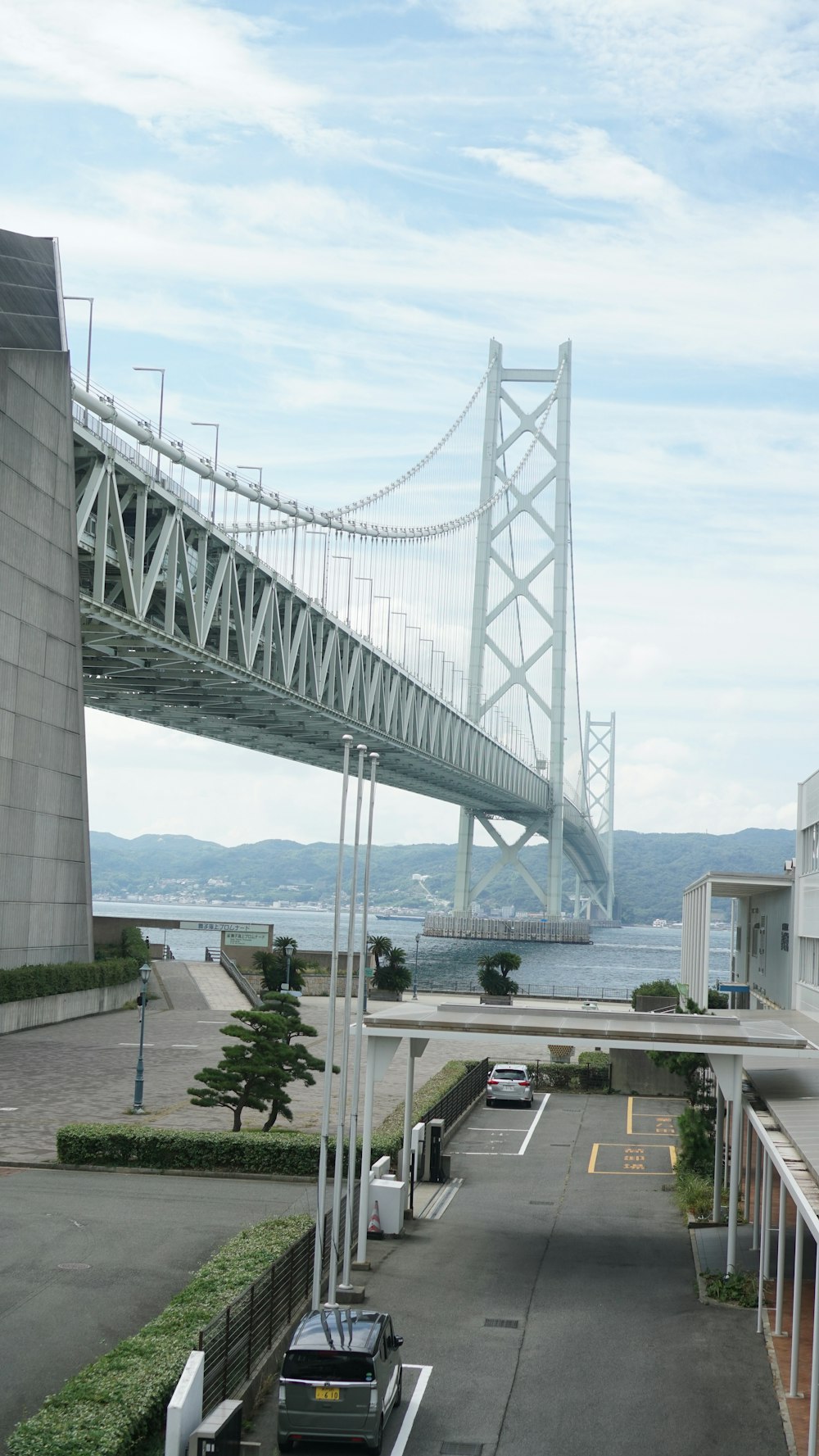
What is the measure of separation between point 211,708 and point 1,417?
28054mm

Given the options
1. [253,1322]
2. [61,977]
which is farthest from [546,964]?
[253,1322]

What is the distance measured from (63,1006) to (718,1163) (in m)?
28.2

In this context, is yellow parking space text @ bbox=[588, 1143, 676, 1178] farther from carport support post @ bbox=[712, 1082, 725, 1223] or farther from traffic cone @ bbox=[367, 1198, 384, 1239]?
traffic cone @ bbox=[367, 1198, 384, 1239]

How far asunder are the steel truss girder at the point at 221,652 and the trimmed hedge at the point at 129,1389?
27881 millimetres

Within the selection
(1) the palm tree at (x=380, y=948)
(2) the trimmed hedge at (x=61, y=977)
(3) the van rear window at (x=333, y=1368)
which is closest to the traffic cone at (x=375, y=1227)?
(3) the van rear window at (x=333, y=1368)

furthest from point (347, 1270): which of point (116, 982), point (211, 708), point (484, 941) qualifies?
point (484, 941)

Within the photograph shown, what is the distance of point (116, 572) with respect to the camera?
49844 millimetres

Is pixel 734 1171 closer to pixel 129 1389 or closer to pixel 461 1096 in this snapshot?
pixel 129 1389

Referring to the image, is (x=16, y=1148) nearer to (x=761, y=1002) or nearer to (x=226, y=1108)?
(x=226, y=1108)

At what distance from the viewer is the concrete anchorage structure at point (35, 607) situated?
3975 centimetres

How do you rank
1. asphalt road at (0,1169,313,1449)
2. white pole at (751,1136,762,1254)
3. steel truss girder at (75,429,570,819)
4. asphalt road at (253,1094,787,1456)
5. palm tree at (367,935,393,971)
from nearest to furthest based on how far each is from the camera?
1. asphalt road at (253,1094,787,1456)
2. asphalt road at (0,1169,313,1449)
3. white pole at (751,1136,762,1254)
4. steel truss girder at (75,429,570,819)
5. palm tree at (367,935,393,971)

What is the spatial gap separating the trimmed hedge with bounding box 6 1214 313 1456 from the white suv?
19996 millimetres

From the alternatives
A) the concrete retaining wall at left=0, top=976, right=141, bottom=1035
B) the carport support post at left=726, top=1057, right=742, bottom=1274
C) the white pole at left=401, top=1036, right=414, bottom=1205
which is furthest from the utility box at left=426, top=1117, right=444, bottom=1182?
the concrete retaining wall at left=0, top=976, right=141, bottom=1035

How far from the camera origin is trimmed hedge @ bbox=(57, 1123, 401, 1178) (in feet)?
81.5
